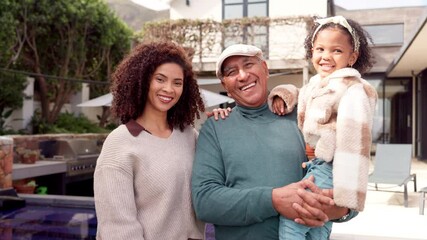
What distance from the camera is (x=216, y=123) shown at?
184cm

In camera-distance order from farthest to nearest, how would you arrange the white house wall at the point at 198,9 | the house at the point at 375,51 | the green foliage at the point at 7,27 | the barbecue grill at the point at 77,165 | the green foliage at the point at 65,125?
the white house wall at the point at 198,9 → the house at the point at 375,51 → the green foliage at the point at 65,125 → the green foliage at the point at 7,27 → the barbecue grill at the point at 77,165

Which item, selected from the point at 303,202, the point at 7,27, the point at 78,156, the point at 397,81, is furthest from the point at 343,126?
the point at 397,81

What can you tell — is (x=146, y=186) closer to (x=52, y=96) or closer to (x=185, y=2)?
(x=52, y=96)

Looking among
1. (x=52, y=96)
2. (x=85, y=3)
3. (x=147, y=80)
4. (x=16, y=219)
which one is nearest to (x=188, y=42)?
(x=85, y=3)

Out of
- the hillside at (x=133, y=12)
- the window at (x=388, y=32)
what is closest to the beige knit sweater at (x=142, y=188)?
A: the window at (x=388, y=32)

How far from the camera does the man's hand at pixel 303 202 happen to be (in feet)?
4.99

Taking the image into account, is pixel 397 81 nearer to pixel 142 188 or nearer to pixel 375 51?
pixel 375 51

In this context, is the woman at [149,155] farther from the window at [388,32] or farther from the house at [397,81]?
the window at [388,32]

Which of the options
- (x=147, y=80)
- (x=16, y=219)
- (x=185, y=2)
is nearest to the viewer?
(x=147, y=80)

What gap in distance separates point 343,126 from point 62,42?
520 inches

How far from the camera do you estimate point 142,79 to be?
71.9 inches

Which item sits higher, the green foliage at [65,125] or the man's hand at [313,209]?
the man's hand at [313,209]

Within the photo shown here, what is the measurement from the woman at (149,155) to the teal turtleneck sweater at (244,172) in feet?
0.34

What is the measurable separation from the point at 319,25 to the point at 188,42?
11.9m
